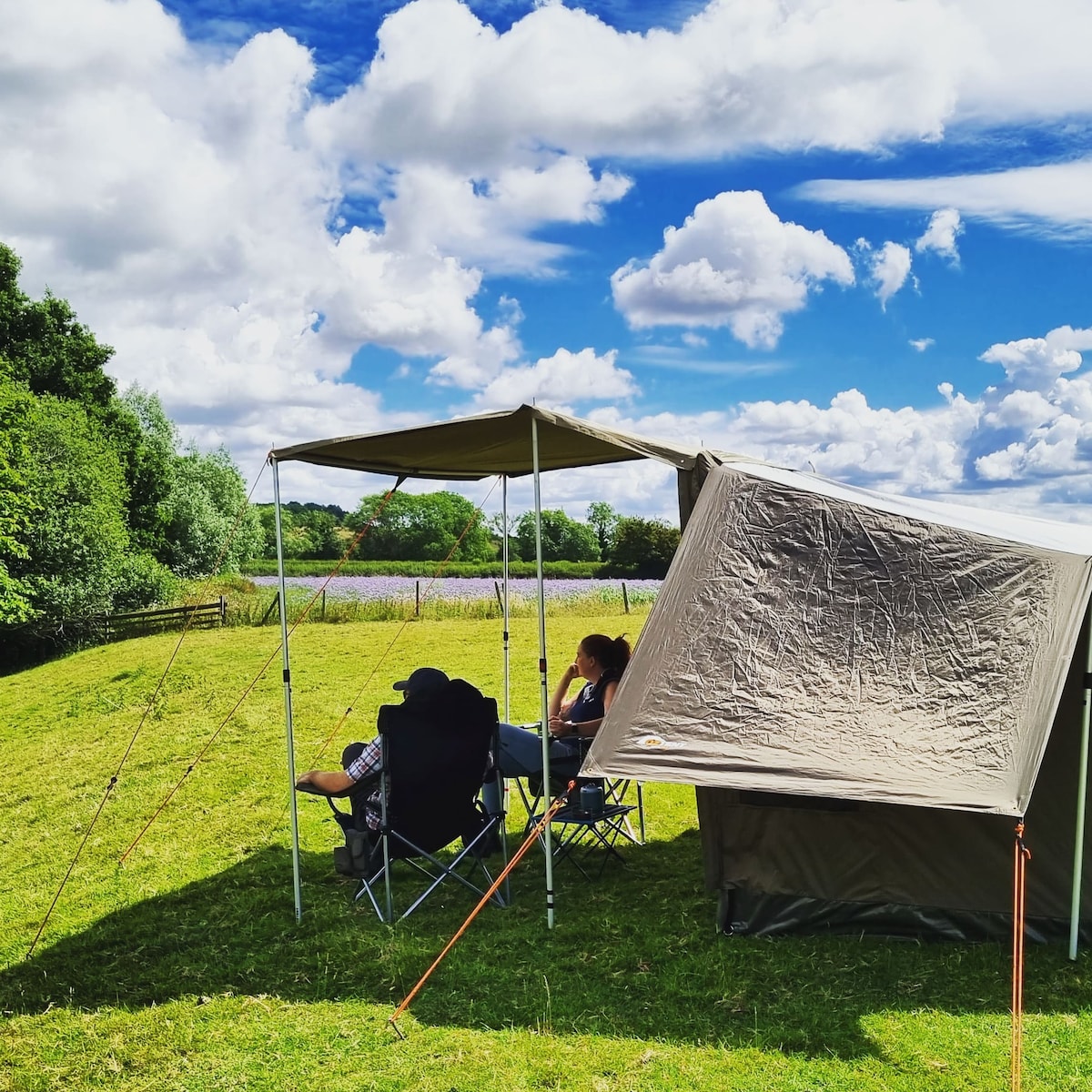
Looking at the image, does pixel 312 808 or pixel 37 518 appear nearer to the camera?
pixel 312 808

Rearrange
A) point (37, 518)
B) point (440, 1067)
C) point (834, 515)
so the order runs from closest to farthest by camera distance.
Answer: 1. point (440, 1067)
2. point (834, 515)
3. point (37, 518)

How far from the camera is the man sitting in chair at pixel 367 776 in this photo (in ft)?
15.8

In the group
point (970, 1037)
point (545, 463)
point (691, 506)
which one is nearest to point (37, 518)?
point (545, 463)

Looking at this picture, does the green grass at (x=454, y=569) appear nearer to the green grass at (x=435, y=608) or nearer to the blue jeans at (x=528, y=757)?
the green grass at (x=435, y=608)

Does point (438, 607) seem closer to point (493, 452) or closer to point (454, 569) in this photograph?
point (454, 569)

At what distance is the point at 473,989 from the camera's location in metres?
4.18

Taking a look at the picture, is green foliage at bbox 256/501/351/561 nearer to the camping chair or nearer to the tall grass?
the tall grass

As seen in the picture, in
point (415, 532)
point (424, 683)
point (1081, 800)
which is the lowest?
point (1081, 800)

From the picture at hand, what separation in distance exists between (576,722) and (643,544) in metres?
19.6

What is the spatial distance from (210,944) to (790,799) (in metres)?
2.68

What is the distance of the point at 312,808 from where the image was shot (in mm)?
7348

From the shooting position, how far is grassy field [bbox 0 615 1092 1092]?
357 cm

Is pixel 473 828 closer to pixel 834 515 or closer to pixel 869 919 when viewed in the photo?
pixel 869 919

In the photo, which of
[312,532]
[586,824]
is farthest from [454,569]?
[586,824]
